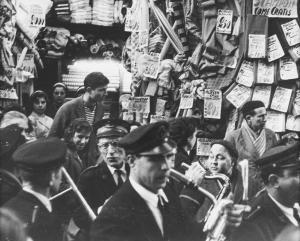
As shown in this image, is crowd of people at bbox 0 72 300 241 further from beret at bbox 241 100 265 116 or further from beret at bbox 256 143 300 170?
beret at bbox 241 100 265 116

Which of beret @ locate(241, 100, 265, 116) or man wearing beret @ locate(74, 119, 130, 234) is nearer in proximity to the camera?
man wearing beret @ locate(74, 119, 130, 234)

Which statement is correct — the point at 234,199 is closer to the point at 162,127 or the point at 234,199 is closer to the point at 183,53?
the point at 162,127

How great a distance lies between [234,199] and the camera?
2869 mm

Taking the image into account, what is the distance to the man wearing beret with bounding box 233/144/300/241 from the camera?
8.90 feet

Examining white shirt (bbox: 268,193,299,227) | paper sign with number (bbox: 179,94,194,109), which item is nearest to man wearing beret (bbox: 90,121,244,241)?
white shirt (bbox: 268,193,299,227)

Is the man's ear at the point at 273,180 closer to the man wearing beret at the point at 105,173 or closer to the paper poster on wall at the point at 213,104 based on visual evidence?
the man wearing beret at the point at 105,173

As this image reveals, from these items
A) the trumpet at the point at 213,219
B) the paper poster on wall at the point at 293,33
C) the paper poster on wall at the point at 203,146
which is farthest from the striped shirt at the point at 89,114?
the paper poster on wall at the point at 293,33

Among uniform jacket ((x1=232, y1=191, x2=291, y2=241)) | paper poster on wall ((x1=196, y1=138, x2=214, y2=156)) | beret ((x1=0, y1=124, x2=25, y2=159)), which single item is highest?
beret ((x1=0, y1=124, x2=25, y2=159))

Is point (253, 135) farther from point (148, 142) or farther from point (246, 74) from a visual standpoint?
point (148, 142)

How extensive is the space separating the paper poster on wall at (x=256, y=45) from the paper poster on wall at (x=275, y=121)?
1.43ft

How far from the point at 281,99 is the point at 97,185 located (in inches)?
66.1

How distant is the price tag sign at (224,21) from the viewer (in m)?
4.13

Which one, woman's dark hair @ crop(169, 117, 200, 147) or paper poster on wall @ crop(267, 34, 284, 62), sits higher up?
paper poster on wall @ crop(267, 34, 284, 62)

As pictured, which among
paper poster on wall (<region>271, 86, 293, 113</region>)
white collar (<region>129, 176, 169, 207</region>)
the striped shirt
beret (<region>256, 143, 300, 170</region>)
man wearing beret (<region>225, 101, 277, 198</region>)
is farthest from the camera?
Result: paper poster on wall (<region>271, 86, 293, 113</region>)
